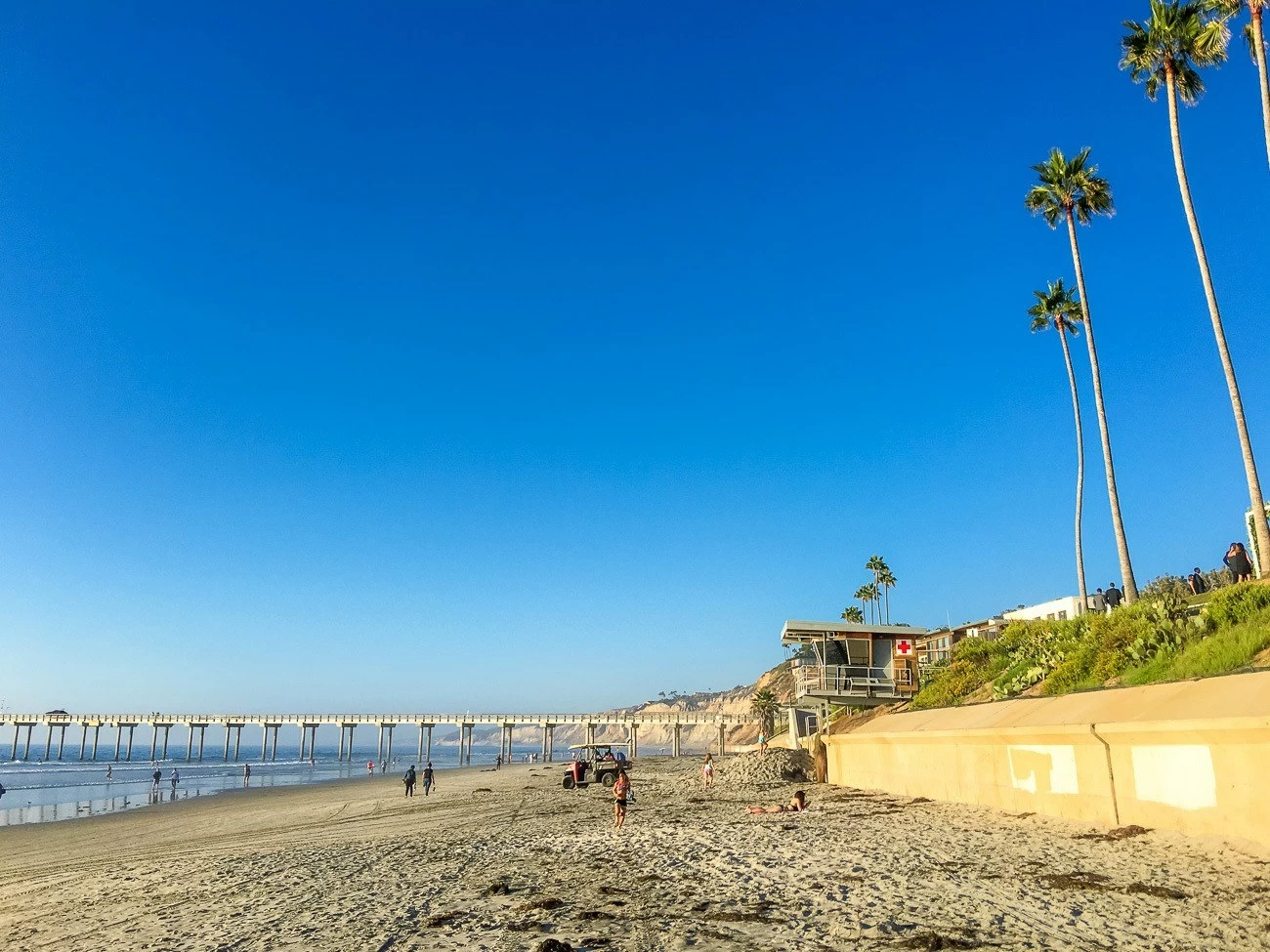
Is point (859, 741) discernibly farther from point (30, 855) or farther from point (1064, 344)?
point (1064, 344)

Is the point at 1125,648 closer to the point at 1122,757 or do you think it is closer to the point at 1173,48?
the point at 1122,757

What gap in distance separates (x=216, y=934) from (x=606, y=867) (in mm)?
5110

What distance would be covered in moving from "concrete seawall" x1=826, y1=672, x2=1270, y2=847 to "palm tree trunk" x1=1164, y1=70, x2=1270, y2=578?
11.1 m

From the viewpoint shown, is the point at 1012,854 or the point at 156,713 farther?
the point at 156,713

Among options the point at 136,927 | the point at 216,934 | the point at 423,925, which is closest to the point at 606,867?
the point at 423,925

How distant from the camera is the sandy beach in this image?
748 centimetres

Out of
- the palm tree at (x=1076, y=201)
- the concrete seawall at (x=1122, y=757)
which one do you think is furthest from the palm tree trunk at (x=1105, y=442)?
the concrete seawall at (x=1122, y=757)

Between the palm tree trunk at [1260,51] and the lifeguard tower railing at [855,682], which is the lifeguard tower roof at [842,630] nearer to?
the lifeguard tower railing at [855,682]

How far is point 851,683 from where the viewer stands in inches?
1159

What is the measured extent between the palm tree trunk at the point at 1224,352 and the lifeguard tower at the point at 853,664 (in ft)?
36.5

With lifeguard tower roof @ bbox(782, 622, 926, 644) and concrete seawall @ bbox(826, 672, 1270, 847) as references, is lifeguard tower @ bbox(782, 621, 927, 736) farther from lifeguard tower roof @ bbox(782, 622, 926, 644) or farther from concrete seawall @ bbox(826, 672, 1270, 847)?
concrete seawall @ bbox(826, 672, 1270, 847)

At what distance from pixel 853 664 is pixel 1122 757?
2040cm

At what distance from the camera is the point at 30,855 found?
72.7 feet

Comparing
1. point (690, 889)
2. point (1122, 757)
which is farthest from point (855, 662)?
point (690, 889)
